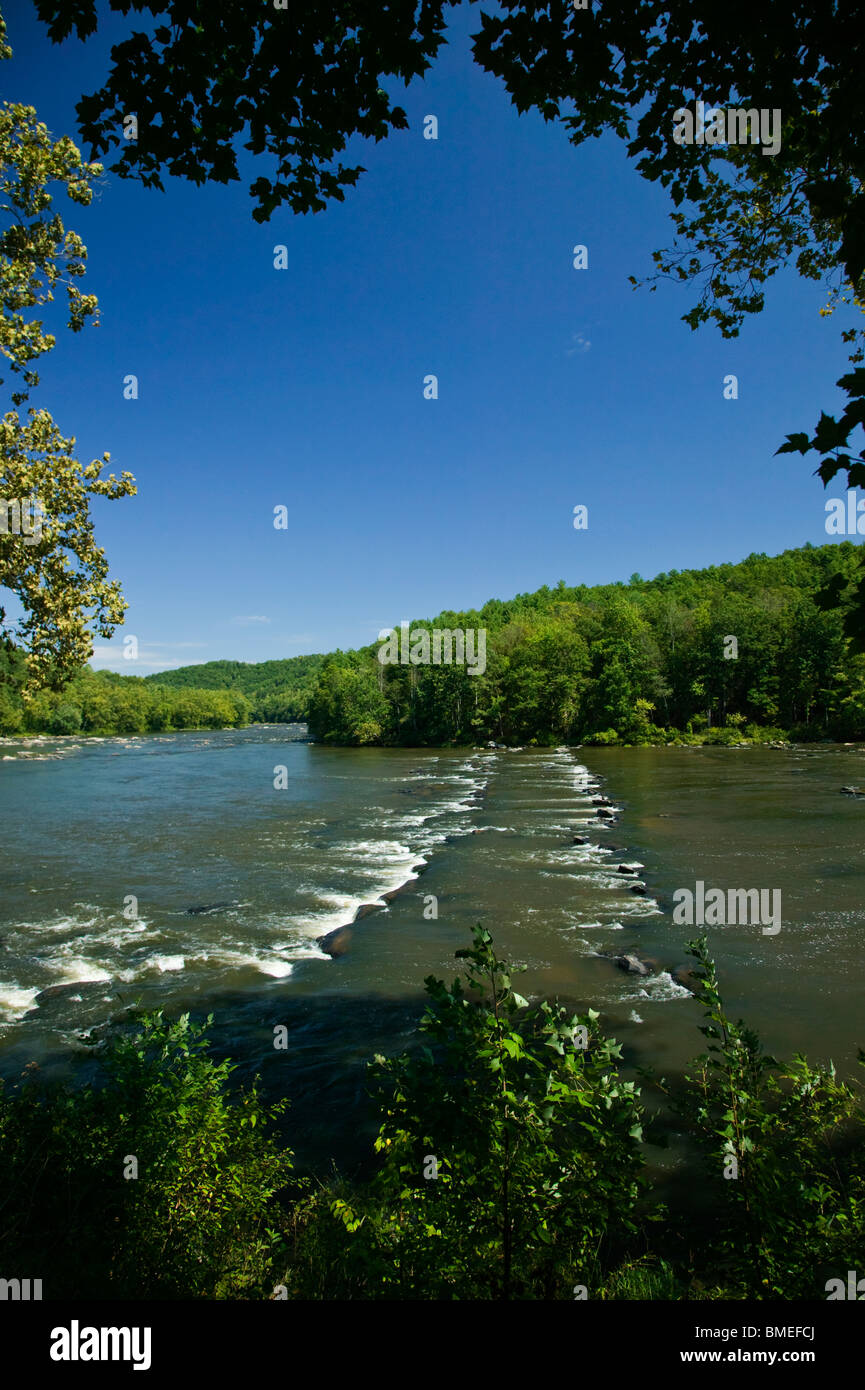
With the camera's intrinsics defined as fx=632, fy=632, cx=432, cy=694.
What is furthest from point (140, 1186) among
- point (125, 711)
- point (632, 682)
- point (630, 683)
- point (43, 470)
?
point (125, 711)

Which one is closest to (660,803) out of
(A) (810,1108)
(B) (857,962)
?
(B) (857,962)

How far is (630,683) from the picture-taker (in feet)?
252

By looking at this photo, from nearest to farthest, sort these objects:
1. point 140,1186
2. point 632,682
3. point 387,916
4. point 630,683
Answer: point 140,1186
point 387,916
point 630,683
point 632,682

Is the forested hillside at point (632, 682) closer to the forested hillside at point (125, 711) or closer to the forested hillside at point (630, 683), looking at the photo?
the forested hillside at point (630, 683)

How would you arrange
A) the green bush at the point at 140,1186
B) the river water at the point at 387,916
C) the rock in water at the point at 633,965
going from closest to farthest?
the green bush at the point at 140,1186
the river water at the point at 387,916
the rock in water at the point at 633,965

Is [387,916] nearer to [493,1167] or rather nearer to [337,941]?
[337,941]

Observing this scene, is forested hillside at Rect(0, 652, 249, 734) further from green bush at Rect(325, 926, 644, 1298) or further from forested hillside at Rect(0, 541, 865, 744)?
green bush at Rect(325, 926, 644, 1298)

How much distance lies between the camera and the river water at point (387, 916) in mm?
9609

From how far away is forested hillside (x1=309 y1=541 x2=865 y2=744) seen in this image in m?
69.6

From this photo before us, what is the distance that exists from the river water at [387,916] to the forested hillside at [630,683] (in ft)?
122

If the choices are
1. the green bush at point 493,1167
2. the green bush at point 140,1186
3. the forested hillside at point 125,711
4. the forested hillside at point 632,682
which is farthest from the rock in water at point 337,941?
the forested hillside at point 125,711

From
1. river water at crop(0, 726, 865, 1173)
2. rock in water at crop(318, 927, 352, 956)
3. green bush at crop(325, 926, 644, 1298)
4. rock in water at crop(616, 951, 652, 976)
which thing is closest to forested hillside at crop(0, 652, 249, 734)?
river water at crop(0, 726, 865, 1173)

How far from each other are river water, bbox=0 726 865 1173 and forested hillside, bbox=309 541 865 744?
1461 inches

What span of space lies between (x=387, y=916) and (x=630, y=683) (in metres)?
66.6
